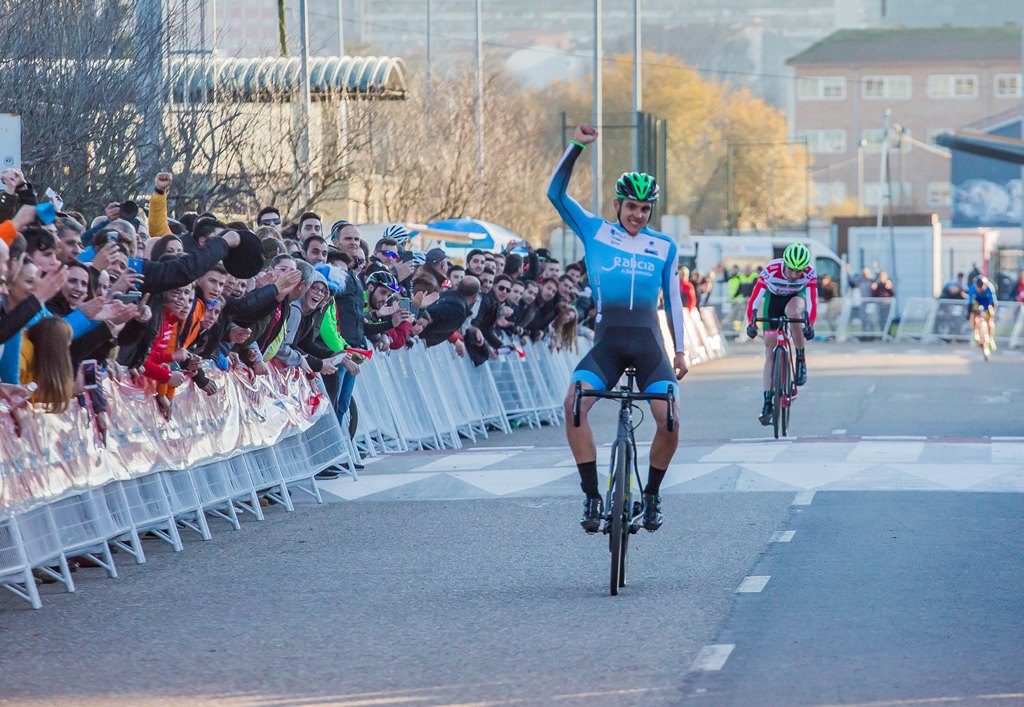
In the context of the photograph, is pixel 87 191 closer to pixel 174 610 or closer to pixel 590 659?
pixel 174 610

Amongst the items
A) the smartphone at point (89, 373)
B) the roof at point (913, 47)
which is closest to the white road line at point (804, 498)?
the smartphone at point (89, 373)

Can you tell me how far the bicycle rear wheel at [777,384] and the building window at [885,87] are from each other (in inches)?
4803

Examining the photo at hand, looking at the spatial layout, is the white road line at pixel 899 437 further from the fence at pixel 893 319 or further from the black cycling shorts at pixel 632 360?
the fence at pixel 893 319

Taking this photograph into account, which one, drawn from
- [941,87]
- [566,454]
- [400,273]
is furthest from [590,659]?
[941,87]

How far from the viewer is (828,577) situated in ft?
31.6

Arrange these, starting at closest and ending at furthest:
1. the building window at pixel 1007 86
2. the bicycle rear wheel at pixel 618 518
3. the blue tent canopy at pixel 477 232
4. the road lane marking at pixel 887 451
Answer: the bicycle rear wheel at pixel 618 518 < the road lane marking at pixel 887 451 < the blue tent canopy at pixel 477 232 < the building window at pixel 1007 86

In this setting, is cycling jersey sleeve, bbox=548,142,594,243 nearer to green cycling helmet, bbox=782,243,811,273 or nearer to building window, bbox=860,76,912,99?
green cycling helmet, bbox=782,243,811,273

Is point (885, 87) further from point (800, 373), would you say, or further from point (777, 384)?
point (777, 384)

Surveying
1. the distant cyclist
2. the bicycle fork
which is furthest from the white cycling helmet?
the distant cyclist

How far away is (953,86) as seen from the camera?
136 metres

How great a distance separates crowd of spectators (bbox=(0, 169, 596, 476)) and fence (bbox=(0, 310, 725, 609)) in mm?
151

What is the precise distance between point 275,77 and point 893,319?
80.6 feet

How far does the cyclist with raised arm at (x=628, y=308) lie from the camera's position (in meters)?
9.67

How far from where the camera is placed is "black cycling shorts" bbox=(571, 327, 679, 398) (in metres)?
9.70
